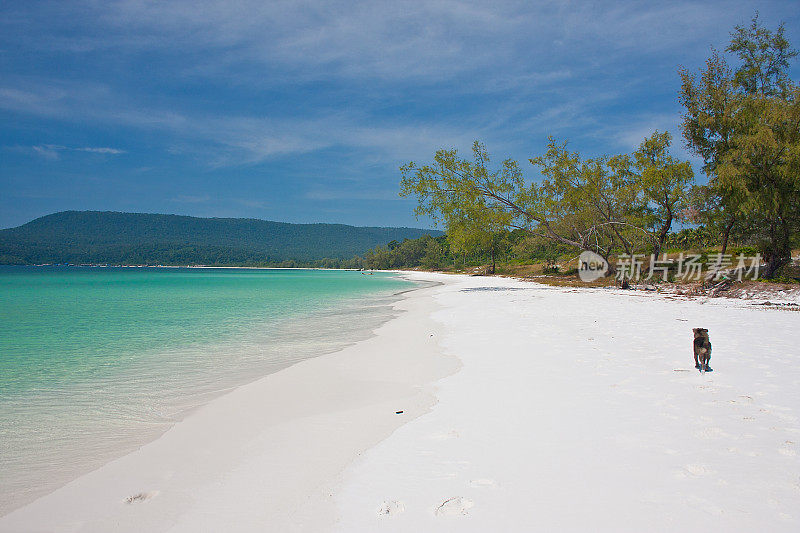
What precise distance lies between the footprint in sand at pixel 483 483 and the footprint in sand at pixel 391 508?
575mm

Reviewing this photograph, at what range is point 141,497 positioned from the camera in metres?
3.23

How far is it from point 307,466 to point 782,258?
26.4m

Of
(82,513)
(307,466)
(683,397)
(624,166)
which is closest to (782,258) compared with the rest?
(624,166)

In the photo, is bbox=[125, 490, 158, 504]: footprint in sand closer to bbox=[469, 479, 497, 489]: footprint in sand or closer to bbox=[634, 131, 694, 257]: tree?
bbox=[469, 479, 497, 489]: footprint in sand

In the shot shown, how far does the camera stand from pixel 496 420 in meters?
4.39

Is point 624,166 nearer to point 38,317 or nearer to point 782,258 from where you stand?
point 782,258

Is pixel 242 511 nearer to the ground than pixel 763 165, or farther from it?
nearer to the ground

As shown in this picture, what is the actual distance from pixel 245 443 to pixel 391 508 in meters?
2.12

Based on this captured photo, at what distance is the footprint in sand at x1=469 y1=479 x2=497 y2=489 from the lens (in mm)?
3032

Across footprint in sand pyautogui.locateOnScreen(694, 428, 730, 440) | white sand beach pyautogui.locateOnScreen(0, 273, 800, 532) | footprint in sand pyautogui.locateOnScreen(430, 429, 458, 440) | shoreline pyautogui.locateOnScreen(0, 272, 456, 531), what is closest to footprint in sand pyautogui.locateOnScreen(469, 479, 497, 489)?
white sand beach pyautogui.locateOnScreen(0, 273, 800, 532)

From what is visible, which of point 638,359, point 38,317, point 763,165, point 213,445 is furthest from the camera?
point 763,165

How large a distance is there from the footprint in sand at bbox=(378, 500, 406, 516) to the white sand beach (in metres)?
0.01

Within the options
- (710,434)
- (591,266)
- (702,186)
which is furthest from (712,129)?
(710,434)

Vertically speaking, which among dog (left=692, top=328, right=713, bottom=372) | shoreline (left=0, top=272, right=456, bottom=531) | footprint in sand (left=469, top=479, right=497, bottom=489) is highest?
dog (left=692, top=328, right=713, bottom=372)
